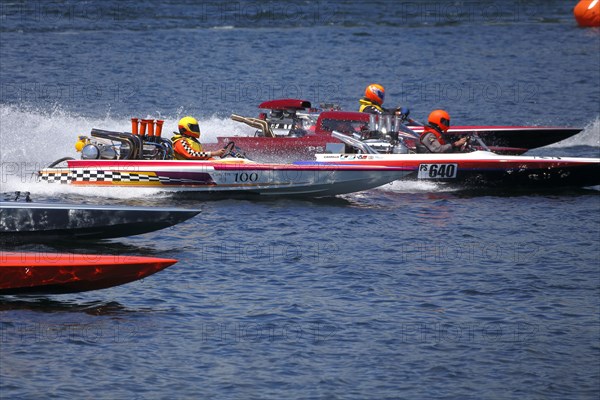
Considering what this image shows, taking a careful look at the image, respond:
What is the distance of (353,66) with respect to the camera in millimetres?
31875

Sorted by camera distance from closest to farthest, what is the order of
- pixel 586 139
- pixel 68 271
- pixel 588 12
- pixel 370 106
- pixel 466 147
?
pixel 68 271, pixel 466 147, pixel 370 106, pixel 586 139, pixel 588 12

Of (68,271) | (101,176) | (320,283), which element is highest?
(101,176)

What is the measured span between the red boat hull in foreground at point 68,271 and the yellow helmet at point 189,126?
5.37m

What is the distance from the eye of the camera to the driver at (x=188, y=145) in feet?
55.4

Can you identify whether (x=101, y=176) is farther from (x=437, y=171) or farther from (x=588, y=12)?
(x=588, y=12)

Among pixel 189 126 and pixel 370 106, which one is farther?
pixel 370 106

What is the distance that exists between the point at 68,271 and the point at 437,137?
833cm

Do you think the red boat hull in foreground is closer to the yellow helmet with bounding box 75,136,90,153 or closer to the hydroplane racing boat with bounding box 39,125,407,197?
the hydroplane racing boat with bounding box 39,125,407,197

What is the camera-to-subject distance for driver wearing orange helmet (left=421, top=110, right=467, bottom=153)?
18.0 m

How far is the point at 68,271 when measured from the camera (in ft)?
37.9

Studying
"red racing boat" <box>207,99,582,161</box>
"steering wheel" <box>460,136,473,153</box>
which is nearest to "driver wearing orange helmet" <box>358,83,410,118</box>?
"red racing boat" <box>207,99,582,161</box>

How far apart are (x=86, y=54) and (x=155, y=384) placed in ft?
77.9

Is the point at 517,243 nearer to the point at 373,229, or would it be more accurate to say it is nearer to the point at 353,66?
the point at 373,229

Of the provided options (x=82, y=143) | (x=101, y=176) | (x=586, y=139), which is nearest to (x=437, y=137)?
(x=101, y=176)
